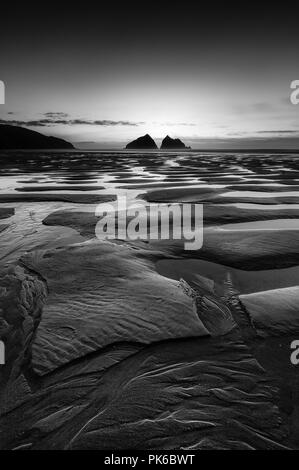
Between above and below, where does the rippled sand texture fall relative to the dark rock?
below

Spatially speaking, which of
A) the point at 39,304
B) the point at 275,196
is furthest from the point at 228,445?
the point at 275,196

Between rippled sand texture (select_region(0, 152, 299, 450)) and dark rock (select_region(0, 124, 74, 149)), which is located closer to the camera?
rippled sand texture (select_region(0, 152, 299, 450))

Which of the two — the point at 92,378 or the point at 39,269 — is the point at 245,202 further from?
the point at 92,378

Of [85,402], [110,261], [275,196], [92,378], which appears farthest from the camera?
[275,196]

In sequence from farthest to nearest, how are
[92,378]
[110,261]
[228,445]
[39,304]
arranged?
[110,261] < [39,304] < [92,378] < [228,445]

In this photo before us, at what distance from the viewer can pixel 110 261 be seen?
435cm

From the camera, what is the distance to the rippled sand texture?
1.78 metres

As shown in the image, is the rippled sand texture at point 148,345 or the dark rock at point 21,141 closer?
the rippled sand texture at point 148,345

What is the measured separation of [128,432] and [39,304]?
1.82 metres

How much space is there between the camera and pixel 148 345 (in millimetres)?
2543

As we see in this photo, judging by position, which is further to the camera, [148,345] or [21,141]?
[21,141]

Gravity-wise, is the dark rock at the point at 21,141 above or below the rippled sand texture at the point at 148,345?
above

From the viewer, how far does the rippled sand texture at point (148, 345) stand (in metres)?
1.78

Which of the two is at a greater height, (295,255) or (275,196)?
(275,196)
